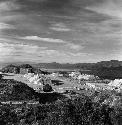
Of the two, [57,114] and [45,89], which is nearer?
[57,114]

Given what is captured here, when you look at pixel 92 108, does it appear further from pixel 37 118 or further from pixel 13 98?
pixel 13 98

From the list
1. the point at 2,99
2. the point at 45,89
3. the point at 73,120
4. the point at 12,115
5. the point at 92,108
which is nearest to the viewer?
the point at 73,120

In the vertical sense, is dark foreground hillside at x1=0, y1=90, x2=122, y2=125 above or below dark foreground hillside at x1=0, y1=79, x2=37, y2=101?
above

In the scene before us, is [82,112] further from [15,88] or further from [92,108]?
[15,88]

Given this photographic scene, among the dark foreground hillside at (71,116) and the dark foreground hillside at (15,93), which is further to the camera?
the dark foreground hillside at (15,93)

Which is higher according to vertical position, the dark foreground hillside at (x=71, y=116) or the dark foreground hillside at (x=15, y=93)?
the dark foreground hillside at (x=71, y=116)

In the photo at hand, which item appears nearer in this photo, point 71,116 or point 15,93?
point 71,116

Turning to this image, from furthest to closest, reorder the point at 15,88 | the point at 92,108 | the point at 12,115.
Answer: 1. the point at 15,88
2. the point at 12,115
3. the point at 92,108

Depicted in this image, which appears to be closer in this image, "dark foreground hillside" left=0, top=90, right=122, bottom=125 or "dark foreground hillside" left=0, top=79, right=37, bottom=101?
"dark foreground hillside" left=0, top=90, right=122, bottom=125

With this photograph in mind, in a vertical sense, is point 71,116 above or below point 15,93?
above

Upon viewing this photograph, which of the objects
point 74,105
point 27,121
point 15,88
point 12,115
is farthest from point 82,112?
point 15,88

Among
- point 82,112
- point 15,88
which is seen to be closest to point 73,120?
point 82,112
